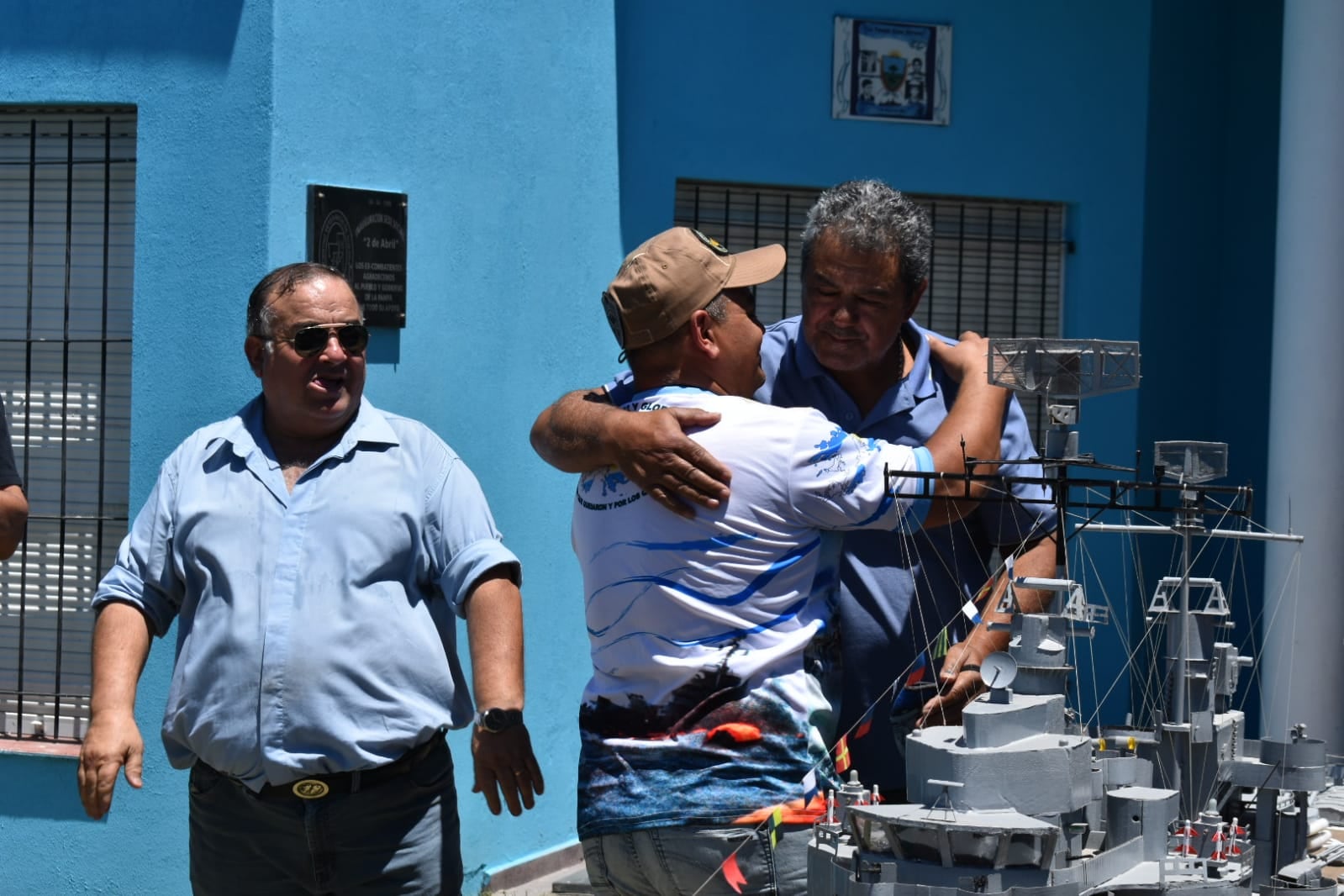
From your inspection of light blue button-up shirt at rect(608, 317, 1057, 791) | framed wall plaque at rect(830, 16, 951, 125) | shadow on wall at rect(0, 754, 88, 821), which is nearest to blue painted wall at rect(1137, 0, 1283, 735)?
framed wall plaque at rect(830, 16, 951, 125)

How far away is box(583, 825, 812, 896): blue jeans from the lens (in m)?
2.68

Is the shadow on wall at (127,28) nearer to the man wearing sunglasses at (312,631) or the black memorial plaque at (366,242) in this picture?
the black memorial plaque at (366,242)

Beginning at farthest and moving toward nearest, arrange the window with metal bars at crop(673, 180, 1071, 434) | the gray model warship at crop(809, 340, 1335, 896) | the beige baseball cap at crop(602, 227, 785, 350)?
the window with metal bars at crop(673, 180, 1071, 434)
the beige baseball cap at crop(602, 227, 785, 350)
the gray model warship at crop(809, 340, 1335, 896)

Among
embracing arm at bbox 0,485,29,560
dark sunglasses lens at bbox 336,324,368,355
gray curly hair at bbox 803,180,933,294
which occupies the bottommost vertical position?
embracing arm at bbox 0,485,29,560

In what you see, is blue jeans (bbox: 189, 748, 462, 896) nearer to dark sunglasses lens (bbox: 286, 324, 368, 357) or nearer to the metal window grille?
dark sunglasses lens (bbox: 286, 324, 368, 357)

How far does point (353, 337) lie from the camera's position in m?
3.57

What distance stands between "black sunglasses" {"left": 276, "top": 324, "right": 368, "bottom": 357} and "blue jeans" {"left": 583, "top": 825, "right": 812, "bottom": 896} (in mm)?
1310

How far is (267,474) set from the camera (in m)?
3.53

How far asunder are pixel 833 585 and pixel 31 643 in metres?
4.32

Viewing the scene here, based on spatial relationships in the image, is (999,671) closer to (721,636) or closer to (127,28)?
(721,636)

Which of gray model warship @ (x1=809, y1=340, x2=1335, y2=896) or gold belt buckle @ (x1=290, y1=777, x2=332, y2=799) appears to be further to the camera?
gold belt buckle @ (x1=290, y1=777, x2=332, y2=799)

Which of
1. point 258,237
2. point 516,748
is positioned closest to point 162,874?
point 258,237

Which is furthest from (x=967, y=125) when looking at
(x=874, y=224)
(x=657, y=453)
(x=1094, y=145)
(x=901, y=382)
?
(x=657, y=453)

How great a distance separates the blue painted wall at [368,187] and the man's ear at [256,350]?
2302 mm
